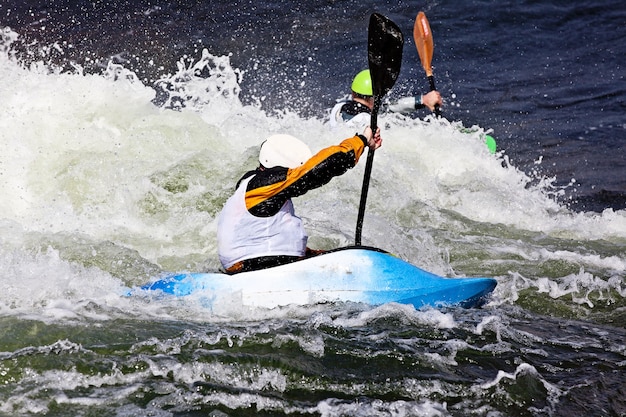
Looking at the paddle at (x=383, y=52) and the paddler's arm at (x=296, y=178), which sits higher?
the paddle at (x=383, y=52)

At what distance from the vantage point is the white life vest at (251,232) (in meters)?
4.80

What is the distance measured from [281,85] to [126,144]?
179 inches

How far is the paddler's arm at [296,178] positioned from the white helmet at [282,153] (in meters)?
0.08

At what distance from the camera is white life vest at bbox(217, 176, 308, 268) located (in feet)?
15.8

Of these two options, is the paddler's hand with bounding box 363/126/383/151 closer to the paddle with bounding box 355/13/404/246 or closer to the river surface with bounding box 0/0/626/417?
the paddle with bounding box 355/13/404/246

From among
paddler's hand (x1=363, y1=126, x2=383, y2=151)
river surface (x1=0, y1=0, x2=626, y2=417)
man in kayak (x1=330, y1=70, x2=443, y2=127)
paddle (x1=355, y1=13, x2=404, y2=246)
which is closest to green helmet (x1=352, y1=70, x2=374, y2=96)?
man in kayak (x1=330, y1=70, x2=443, y2=127)

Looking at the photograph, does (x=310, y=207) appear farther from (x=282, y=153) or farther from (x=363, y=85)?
(x=282, y=153)

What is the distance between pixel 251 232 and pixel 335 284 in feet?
1.90

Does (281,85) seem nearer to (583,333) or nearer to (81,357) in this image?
(583,333)

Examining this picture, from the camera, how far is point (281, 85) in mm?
12273

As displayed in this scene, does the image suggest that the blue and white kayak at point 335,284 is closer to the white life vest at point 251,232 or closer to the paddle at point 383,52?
the white life vest at point 251,232

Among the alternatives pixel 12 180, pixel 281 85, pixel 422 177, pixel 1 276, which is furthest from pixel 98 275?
pixel 281 85

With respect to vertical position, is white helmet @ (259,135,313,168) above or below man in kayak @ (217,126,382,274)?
above

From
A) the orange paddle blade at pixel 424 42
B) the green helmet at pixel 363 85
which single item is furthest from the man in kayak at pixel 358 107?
the orange paddle blade at pixel 424 42
